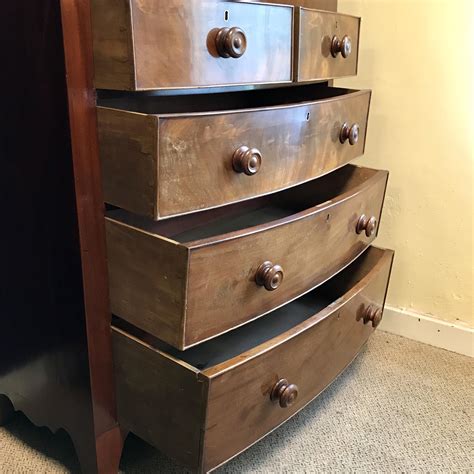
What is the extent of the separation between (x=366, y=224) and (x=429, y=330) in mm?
509

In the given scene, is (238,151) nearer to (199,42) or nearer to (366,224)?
(199,42)

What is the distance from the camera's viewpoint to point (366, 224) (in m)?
1.28

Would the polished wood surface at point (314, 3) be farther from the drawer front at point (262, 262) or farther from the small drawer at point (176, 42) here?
the drawer front at point (262, 262)

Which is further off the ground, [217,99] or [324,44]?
[324,44]

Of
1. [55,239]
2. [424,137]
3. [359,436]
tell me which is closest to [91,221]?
[55,239]

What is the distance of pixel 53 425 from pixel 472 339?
1135 mm

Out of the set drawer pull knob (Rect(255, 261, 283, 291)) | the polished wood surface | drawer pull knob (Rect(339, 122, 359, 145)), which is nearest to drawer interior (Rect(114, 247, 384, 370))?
drawer pull knob (Rect(255, 261, 283, 291))

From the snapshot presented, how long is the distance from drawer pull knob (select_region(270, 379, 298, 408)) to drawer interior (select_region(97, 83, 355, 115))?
0.57 metres

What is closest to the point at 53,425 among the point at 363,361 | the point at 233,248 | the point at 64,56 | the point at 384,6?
the point at 233,248

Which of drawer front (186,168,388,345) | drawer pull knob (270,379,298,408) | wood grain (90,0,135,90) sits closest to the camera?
wood grain (90,0,135,90)

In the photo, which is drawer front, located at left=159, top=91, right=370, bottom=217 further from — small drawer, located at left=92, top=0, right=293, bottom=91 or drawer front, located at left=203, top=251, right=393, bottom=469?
drawer front, located at left=203, top=251, right=393, bottom=469

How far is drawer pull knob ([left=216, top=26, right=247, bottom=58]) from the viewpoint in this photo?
2.67ft

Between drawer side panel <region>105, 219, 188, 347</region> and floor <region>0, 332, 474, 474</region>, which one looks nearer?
drawer side panel <region>105, 219, 188, 347</region>

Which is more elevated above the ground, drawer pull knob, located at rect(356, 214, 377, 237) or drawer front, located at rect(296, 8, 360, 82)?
drawer front, located at rect(296, 8, 360, 82)
